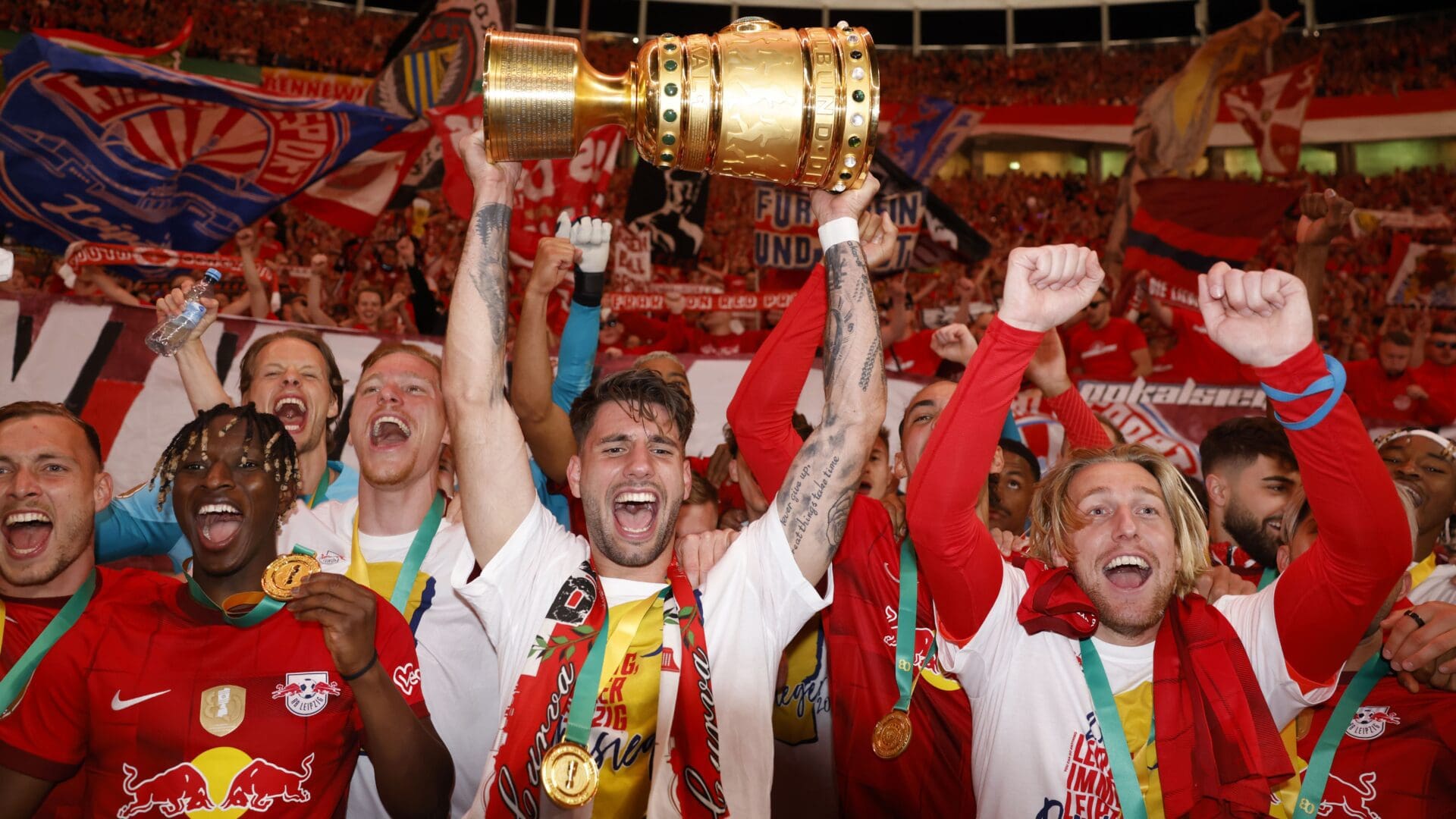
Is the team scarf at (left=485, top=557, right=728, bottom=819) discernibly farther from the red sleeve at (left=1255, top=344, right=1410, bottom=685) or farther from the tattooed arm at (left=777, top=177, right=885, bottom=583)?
the red sleeve at (left=1255, top=344, right=1410, bottom=685)

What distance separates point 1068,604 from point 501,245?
154 cm

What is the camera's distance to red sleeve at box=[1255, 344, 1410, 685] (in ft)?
7.39

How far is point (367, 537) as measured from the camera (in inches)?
124

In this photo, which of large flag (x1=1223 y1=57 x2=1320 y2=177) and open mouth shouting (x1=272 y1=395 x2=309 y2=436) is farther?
large flag (x1=1223 y1=57 x2=1320 y2=177)

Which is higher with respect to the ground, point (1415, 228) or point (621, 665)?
point (1415, 228)

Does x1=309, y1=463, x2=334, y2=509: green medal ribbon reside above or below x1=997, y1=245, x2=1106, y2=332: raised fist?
below

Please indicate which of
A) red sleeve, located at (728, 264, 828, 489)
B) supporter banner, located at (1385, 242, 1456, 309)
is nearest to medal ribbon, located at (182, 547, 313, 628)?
red sleeve, located at (728, 264, 828, 489)

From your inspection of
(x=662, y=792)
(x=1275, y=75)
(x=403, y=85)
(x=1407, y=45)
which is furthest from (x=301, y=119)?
(x=1407, y=45)

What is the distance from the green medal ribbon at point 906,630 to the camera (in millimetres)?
2840

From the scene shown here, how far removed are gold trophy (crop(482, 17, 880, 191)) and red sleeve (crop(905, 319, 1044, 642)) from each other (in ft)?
1.78

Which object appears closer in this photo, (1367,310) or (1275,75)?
(1275,75)

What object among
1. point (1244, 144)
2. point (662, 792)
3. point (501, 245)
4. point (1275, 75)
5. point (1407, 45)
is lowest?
point (662, 792)

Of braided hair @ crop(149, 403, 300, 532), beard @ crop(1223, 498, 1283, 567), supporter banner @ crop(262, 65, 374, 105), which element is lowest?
beard @ crop(1223, 498, 1283, 567)

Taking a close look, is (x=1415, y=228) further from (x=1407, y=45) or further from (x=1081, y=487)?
(x=1081, y=487)
